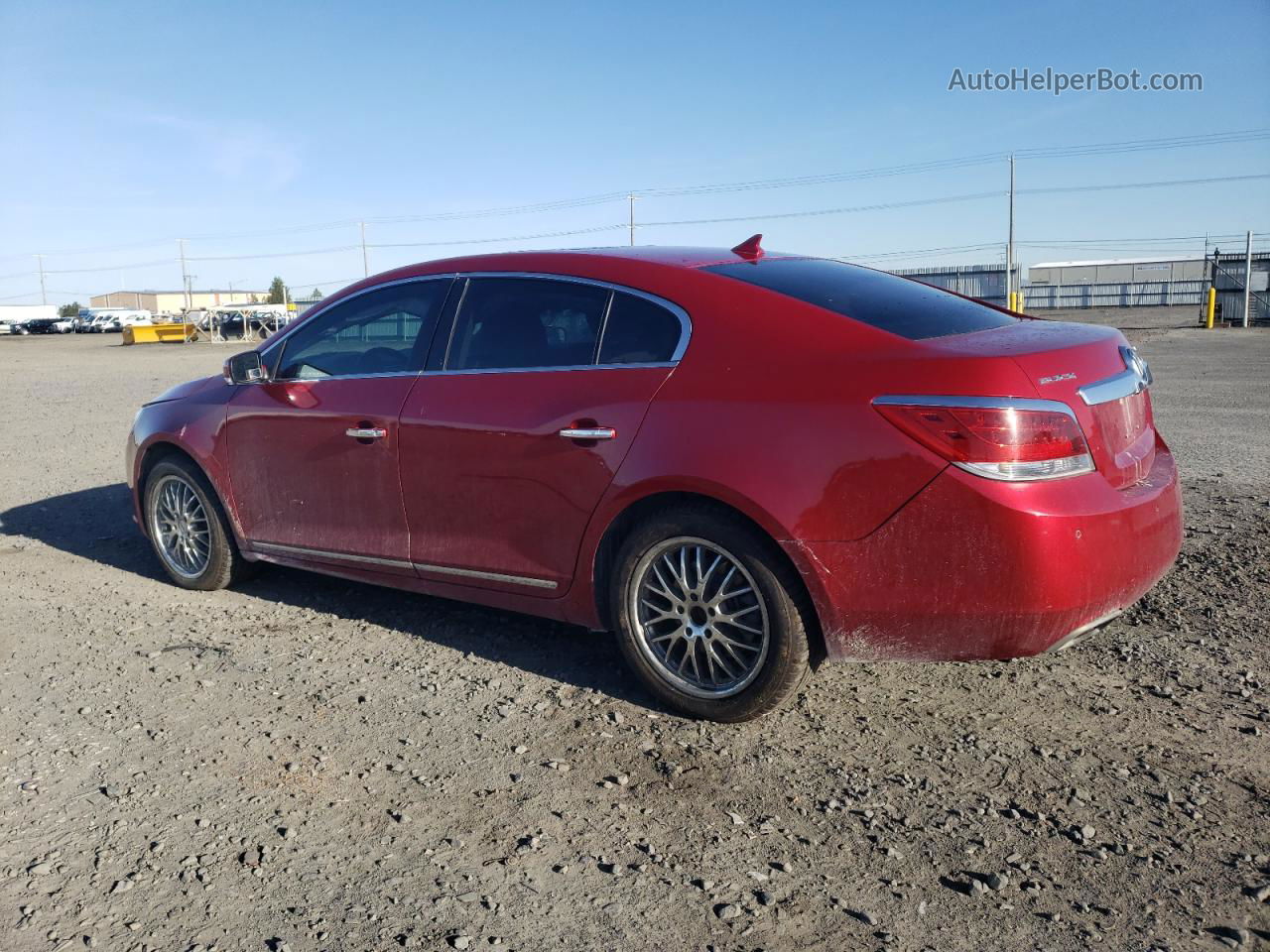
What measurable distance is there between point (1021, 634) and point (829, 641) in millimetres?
614

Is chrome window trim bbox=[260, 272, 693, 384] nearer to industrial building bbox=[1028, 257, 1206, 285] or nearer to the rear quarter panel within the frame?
the rear quarter panel

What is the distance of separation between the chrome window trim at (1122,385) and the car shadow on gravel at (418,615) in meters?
1.86

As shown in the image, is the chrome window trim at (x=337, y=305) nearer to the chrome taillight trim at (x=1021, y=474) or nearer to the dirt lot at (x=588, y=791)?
the dirt lot at (x=588, y=791)

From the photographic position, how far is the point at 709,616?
154 inches

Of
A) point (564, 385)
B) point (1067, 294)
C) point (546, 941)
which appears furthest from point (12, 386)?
point (1067, 294)

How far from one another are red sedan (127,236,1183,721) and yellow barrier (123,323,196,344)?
48181mm

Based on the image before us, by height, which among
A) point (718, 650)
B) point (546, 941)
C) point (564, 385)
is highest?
point (564, 385)

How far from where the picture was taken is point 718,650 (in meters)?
3.94

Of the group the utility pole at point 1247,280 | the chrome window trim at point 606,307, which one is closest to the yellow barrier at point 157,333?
the utility pole at point 1247,280

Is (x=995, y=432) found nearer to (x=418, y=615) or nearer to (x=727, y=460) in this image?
(x=727, y=460)

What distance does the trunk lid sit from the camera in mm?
3504

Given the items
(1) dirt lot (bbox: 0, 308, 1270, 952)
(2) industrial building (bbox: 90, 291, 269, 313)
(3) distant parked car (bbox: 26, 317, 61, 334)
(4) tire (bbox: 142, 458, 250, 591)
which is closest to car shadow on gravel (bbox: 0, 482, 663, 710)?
(1) dirt lot (bbox: 0, 308, 1270, 952)

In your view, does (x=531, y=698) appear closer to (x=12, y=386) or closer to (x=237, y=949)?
(x=237, y=949)

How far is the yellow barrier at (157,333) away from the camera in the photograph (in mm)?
48656
